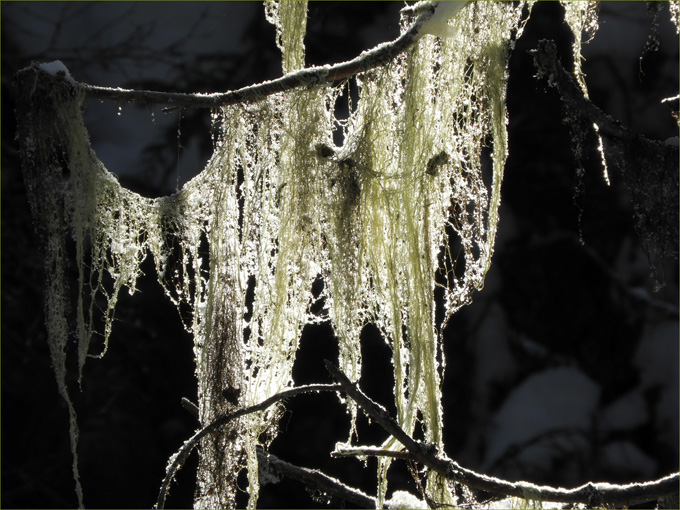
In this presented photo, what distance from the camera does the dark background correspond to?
2246 mm

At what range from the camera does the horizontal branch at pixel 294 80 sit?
89 cm

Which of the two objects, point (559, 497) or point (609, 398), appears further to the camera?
point (609, 398)

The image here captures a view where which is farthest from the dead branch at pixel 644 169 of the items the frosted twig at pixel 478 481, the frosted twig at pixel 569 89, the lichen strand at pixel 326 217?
the frosted twig at pixel 478 481

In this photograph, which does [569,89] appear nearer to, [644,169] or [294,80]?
[644,169]

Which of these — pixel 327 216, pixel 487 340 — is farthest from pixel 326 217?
pixel 487 340

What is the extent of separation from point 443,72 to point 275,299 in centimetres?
44

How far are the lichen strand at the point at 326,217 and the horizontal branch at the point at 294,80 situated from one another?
26 mm

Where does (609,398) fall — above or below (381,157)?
below

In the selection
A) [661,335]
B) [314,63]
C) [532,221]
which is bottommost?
[661,335]

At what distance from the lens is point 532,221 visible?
2311 mm

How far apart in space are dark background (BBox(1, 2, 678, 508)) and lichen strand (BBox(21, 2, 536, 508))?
1.23 metres

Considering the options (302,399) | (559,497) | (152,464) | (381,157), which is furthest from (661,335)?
(152,464)

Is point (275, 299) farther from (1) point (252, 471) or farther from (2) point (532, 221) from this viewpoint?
(2) point (532, 221)

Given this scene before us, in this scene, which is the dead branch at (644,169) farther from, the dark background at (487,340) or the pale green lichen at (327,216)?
the dark background at (487,340)
